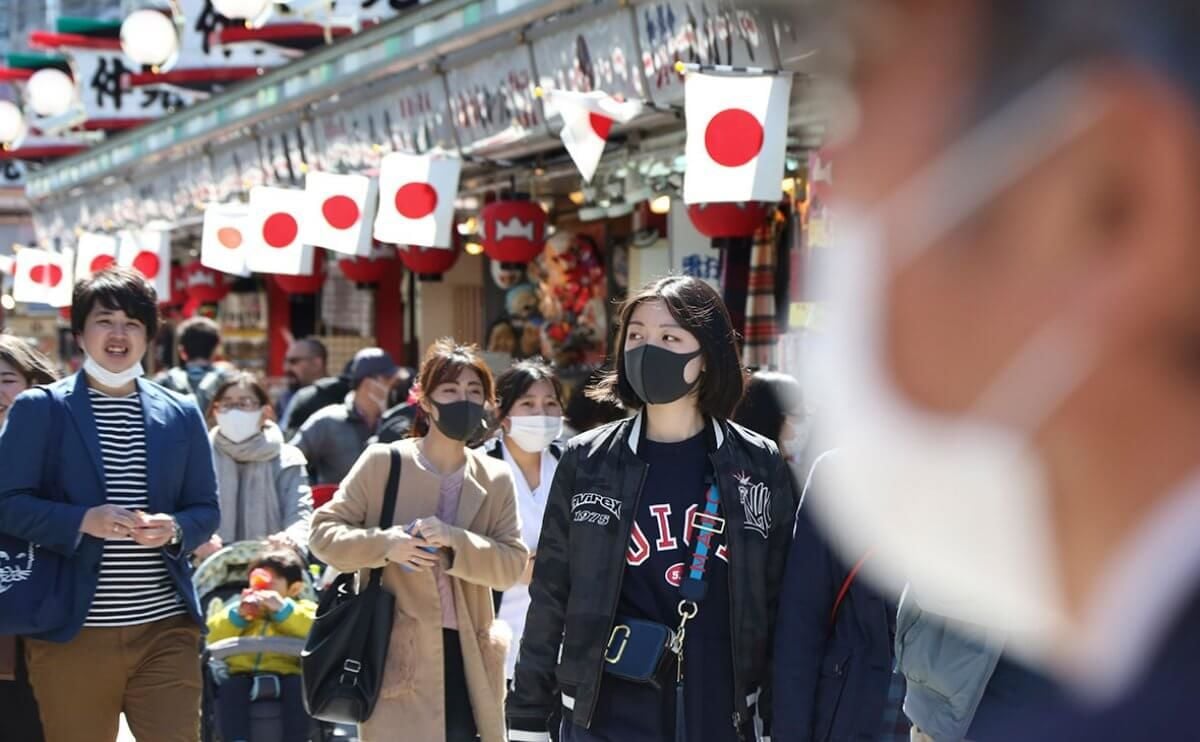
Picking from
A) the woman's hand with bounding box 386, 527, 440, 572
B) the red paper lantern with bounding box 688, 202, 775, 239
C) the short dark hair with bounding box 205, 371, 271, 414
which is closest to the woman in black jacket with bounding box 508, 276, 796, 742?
the woman's hand with bounding box 386, 527, 440, 572

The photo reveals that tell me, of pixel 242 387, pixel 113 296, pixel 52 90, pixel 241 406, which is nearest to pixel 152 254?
pixel 52 90

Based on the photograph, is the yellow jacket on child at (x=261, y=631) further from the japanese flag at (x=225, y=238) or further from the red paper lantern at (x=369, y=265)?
the red paper lantern at (x=369, y=265)

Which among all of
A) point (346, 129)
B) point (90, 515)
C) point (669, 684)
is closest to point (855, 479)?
point (669, 684)

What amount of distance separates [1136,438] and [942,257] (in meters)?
0.14

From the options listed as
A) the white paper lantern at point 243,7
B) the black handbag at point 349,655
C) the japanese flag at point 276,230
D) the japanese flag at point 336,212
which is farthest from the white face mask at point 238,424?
the white paper lantern at point 243,7

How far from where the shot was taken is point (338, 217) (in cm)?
987

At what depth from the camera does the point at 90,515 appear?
4.11m

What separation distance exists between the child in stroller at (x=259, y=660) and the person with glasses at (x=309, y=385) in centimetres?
285

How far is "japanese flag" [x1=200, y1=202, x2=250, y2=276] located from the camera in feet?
36.9

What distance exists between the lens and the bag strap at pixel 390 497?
438cm

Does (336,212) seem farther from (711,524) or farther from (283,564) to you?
(711,524)

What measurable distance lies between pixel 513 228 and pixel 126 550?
19.5ft

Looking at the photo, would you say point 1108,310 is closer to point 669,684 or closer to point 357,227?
point 669,684

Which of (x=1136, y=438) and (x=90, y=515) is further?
(x=90, y=515)
